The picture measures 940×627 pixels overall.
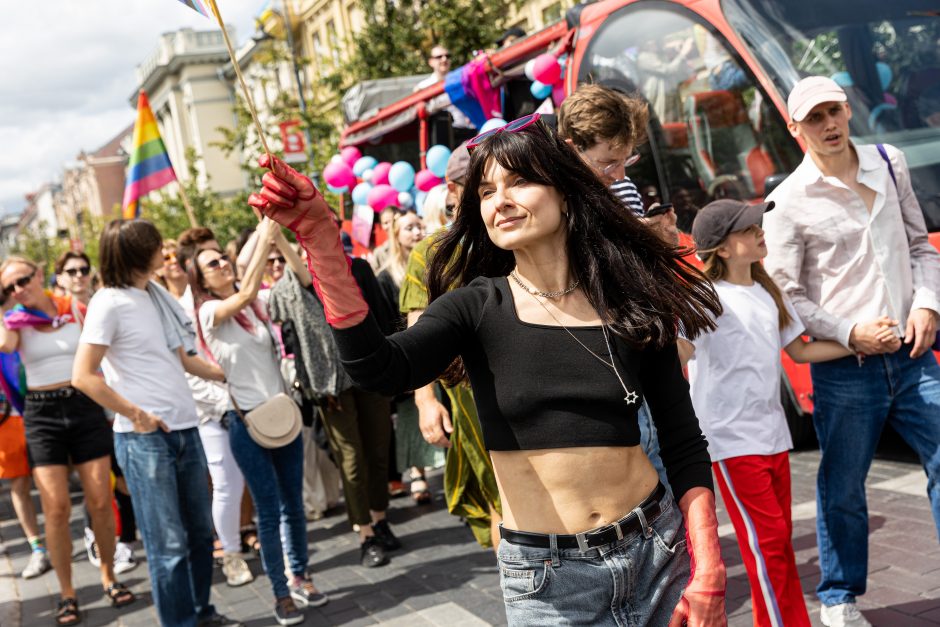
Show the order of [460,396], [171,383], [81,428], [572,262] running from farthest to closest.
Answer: [81,428]
[171,383]
[460,396]
[572,262]

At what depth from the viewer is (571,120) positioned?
380 cm

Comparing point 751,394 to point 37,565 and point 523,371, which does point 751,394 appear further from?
point 37,565

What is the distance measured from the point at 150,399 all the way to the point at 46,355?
2043 mm

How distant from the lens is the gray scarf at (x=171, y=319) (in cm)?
499

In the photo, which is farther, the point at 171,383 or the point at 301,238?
the point at 171,383

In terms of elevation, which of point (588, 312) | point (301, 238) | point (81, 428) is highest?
point (301, 238)

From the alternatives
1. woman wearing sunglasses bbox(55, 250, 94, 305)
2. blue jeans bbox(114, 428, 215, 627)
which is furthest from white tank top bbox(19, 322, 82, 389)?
blue jeans bbox(114, 428, 215, 627)

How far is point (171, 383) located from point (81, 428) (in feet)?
5.43

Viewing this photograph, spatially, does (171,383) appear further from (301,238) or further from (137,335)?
(301,238)

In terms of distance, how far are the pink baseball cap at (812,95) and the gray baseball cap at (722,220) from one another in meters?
0.37

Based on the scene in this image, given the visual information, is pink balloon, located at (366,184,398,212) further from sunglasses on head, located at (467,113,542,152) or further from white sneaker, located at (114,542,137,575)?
sunglasses on head, located at (467,113,542,152)

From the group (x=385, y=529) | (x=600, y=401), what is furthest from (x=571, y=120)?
(x=385, y=529)

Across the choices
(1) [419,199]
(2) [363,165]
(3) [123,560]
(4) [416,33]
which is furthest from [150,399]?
(4) [416,33]

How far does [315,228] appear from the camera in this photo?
2066 millimetres
